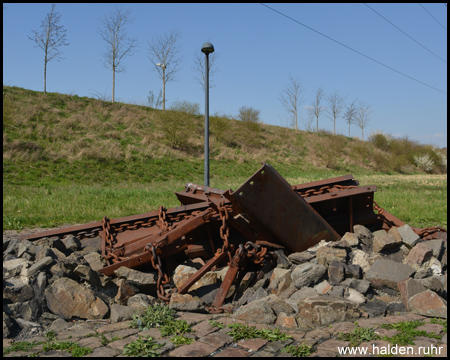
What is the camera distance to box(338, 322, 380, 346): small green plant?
127 inches

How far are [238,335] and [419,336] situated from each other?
148cm

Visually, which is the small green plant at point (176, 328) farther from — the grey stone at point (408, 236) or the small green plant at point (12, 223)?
the small green plant at point (12, 223)

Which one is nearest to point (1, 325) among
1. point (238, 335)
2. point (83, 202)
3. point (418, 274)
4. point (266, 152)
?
point (238, 335)

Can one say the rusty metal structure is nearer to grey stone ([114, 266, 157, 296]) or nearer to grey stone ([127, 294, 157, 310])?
grey stone ([114, 266, 157, 296])

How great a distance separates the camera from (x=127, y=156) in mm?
28766

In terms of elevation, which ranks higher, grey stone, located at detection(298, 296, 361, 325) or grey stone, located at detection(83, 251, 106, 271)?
grey stone, located at detection(83, 251, 106, 271)

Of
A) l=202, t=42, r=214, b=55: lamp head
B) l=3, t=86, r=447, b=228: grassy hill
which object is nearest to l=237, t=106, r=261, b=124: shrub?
l=3, t=86, r=447, b=228: grassy hill

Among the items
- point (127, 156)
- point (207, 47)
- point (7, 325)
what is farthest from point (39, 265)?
point (127, 156)

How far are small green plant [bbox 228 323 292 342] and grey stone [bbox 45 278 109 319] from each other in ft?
5.10

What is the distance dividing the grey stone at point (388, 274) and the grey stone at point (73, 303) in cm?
298

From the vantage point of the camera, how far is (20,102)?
3269 cm

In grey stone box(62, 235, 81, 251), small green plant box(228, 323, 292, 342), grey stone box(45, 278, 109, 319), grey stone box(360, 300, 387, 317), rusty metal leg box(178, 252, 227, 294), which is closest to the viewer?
small green plant box(228, 323, 292, 342)

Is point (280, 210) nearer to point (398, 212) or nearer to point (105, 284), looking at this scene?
point (105, 284)

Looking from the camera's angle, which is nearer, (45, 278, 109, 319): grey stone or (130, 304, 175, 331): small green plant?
(130, 304, 175, 331): small green plant
